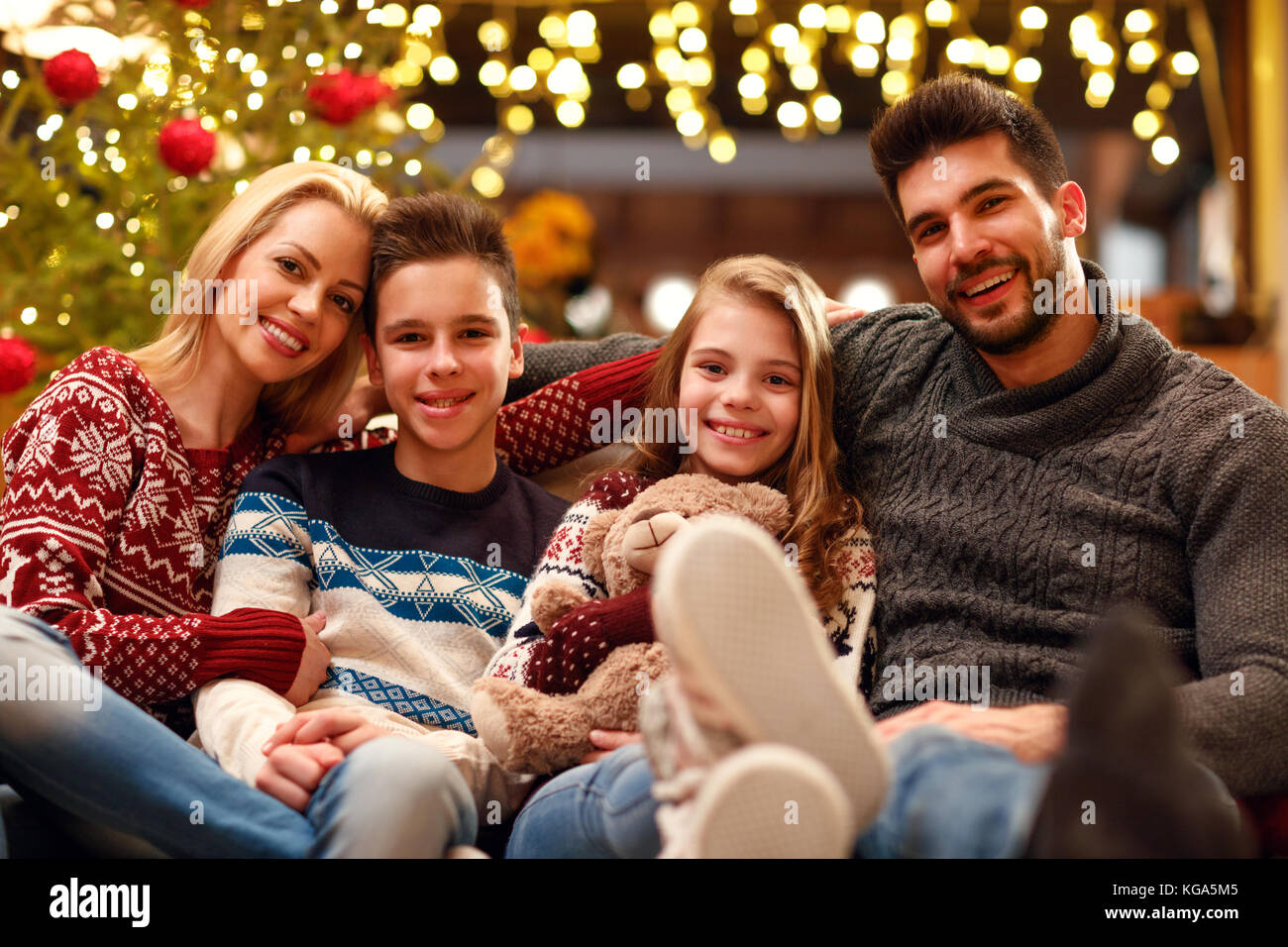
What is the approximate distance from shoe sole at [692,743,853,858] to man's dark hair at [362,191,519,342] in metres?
0.86

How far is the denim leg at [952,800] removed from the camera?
786 millimetres

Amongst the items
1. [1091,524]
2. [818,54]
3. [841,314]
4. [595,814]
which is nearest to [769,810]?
[595,814]

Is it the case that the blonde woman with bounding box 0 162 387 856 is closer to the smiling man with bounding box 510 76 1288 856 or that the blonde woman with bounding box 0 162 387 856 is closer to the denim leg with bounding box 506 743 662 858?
the denim leg with bounding box 506 743 662 858

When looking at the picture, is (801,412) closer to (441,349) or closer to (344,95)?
(441,349)

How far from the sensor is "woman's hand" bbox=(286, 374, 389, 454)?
1.56m

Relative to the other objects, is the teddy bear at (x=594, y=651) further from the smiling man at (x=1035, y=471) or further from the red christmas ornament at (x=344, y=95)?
the red christmas ornament at (x=344, y=95)

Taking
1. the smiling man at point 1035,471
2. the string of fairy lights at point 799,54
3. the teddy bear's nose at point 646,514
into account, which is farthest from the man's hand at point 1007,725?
the string of fairy lights at point 799,54

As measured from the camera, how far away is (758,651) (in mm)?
791

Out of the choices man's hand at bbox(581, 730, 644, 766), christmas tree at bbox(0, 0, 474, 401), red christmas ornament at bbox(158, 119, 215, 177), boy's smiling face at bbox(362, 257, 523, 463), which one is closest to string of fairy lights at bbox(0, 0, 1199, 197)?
christmas tree at bbox(0, 0, 474, 401)

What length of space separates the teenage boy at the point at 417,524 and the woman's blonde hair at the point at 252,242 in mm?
69

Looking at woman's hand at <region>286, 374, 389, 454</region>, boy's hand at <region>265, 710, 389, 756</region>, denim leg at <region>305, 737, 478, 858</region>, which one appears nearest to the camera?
denim leg at <region>305, 737, 478, 858</region>

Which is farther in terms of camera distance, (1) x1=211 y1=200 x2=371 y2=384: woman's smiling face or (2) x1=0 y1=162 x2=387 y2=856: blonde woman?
(1) x1=211 y1=200 x2=371 y2=384: woman's smiling face
